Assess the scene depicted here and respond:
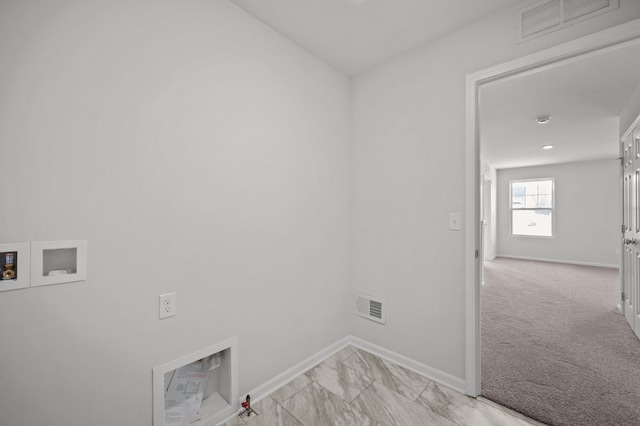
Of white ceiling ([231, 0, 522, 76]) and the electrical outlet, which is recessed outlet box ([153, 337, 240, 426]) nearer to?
the electrical outlet

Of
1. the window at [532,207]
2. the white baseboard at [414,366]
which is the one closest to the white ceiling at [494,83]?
the white baseboard at [414,366]

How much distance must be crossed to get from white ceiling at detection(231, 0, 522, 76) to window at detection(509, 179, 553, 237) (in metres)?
7.27

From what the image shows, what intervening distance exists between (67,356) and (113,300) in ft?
0.83

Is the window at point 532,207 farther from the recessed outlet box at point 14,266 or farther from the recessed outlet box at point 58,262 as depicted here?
the recessed outlet box at point 14,266

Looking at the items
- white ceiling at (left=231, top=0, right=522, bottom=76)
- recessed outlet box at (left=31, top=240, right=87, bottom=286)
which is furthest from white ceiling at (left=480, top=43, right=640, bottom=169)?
recessed outlet box at (left=31, top=240, right=87, bottom=286)

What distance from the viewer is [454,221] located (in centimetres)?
198

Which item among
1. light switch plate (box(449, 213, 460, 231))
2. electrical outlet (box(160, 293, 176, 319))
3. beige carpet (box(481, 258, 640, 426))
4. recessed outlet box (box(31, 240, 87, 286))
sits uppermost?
light switch plate (box(449, 213, 460, 231))

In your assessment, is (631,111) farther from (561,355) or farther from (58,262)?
(58,262)

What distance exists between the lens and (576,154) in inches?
238

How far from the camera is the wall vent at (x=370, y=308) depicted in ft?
7.89

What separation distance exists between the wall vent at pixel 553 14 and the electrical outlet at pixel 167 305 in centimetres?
252

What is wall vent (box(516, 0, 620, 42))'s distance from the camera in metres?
1.50

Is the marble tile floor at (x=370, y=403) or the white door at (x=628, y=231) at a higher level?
the white door at (x=628, y=231)

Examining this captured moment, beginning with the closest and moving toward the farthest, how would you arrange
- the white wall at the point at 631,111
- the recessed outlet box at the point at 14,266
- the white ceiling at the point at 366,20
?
the recessed outlet box at the point at 14,266, the white ceiling at the point at 366,20, the white wall at the point at 631,111
